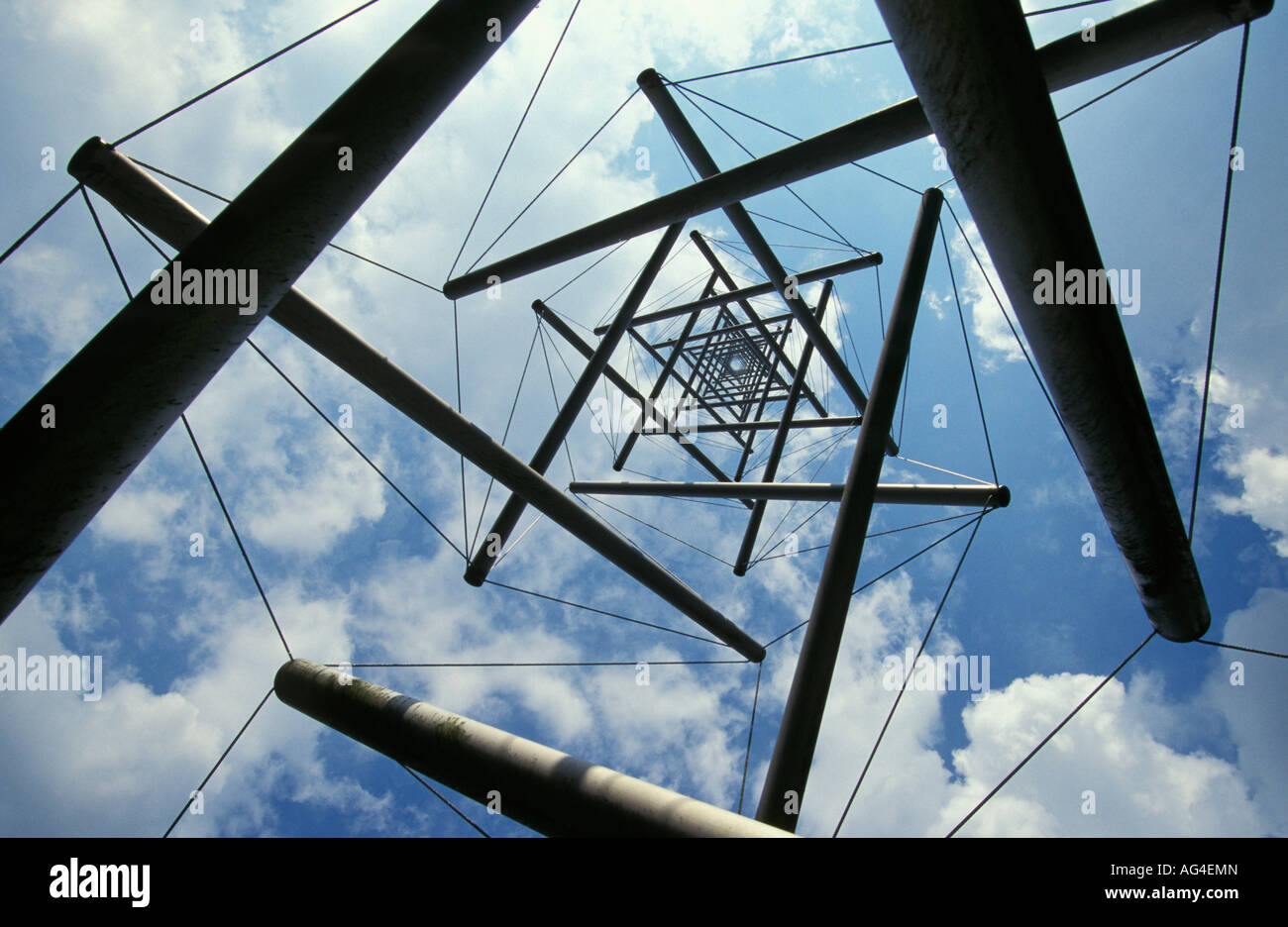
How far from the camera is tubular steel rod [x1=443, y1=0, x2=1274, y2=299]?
3.08 metres

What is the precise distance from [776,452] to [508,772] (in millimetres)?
6792

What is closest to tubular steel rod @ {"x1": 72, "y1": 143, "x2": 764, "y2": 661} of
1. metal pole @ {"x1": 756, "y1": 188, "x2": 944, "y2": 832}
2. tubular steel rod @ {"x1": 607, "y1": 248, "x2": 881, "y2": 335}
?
metal pole @ {"x1": 756, "y1": 188, "x2": 944, "y2": 832}

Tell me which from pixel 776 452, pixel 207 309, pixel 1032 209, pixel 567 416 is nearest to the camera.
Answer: pixel 207 309

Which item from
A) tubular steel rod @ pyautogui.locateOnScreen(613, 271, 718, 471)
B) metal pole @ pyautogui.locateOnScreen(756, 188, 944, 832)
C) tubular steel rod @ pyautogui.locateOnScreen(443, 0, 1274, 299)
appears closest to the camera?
tubular steel rod @ pyautogui.locateOnScreen(443, 0, 1274, 299)

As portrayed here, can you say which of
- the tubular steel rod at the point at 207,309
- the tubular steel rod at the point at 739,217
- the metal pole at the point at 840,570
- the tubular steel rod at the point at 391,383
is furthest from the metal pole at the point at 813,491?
the tubular steel rod at the point at 207,309

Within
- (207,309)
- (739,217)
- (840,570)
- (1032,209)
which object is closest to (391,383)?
(207,309)

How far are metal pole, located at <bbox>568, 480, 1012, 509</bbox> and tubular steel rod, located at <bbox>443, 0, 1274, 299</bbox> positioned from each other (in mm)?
2581

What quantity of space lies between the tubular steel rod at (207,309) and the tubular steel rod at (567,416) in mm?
3402

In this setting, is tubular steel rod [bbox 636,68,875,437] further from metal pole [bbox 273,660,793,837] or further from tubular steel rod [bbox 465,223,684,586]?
metal pole [bbox 273,660,793,837]

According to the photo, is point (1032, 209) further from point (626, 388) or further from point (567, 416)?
point (626, 388)

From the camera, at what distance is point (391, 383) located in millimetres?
3979

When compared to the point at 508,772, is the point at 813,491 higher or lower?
higher

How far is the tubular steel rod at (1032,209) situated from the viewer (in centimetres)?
187
